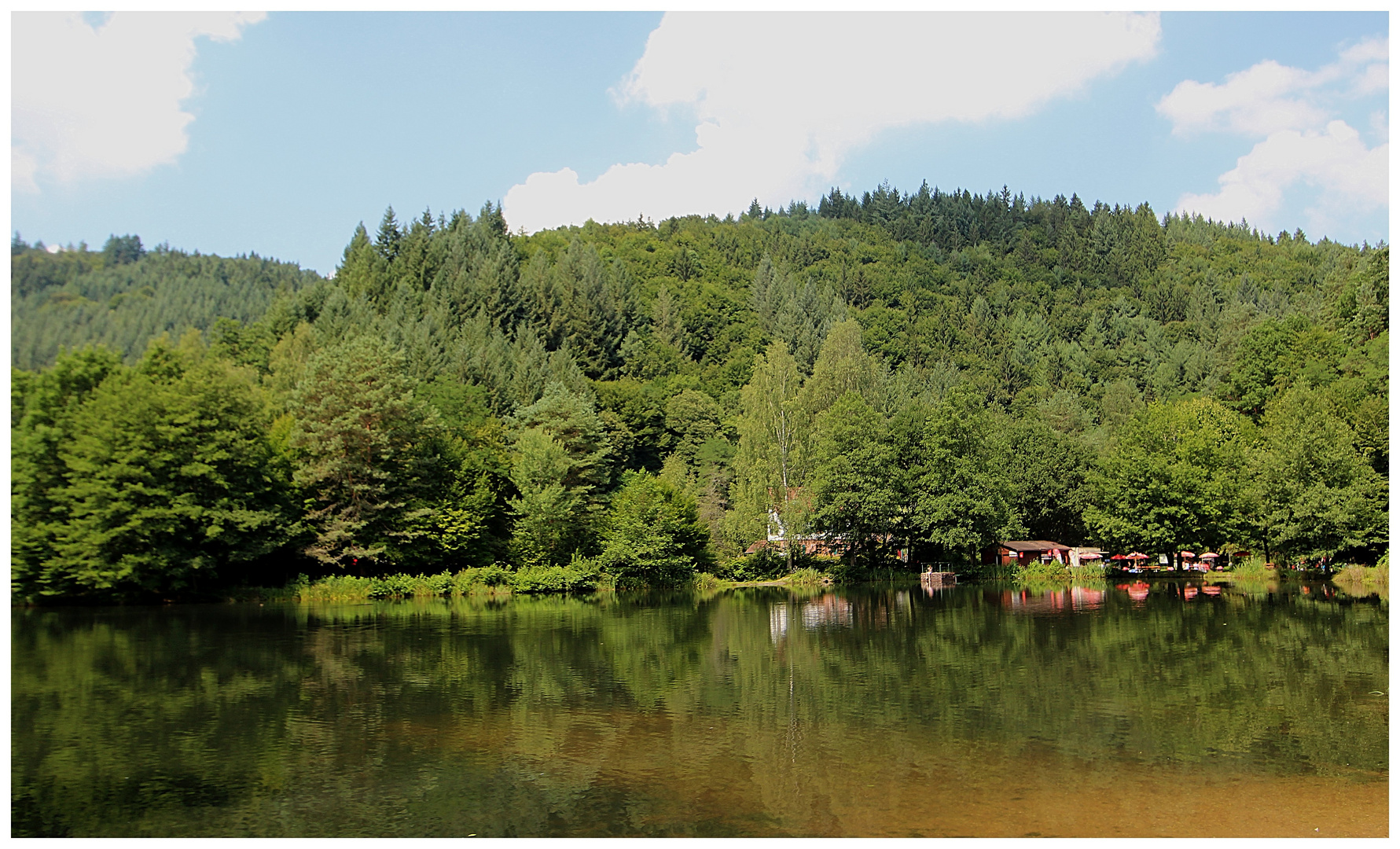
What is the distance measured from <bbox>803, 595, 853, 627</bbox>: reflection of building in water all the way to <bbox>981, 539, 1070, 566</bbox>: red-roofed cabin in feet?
67.2

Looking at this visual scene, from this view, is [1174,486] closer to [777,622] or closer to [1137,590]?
[1137,590]

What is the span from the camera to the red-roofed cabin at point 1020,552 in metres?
58.1

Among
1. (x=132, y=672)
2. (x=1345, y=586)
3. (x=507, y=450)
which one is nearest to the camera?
(x=132, y=672)

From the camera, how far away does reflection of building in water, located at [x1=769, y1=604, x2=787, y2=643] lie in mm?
26745

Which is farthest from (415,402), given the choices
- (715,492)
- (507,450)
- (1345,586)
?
(1345,586)

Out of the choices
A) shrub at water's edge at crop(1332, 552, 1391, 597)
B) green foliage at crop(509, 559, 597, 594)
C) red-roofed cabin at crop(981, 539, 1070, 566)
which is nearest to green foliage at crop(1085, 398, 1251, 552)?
red-roofed cabin at crop(981, 539, 1070, 566)

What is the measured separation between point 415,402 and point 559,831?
38.9 metres

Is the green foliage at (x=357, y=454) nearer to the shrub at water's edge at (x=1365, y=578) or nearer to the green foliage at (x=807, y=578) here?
the green foliage at (x=807, y=578)

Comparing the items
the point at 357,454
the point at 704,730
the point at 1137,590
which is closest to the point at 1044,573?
the point at 1137,590

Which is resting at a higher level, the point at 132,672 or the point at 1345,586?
the point at 132,672

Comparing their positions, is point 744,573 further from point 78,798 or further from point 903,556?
point 78,798

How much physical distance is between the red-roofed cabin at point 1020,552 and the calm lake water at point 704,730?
31.4m

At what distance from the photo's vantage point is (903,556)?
55.7 meters

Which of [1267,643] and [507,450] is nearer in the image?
[1267,643]
